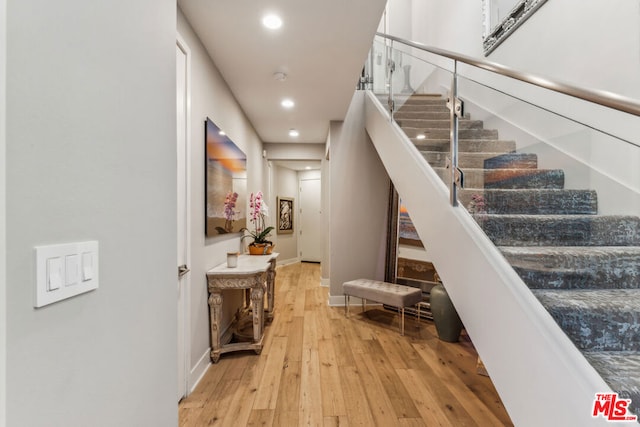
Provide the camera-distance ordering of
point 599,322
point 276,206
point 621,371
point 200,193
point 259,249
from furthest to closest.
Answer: point 276,206 < point 259,249 < point 200,193 < point 599,322 < point 621,371

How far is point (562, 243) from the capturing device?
1363mm

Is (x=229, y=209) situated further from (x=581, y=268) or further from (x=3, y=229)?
(x=581, y=268)

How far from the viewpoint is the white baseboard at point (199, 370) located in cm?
208

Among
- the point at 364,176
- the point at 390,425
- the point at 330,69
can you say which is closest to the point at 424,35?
the point at 364,176

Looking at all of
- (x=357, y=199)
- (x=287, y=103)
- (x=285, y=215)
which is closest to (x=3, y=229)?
(x=287, y=103)

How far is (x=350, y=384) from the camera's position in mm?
2154

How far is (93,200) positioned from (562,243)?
1.83 meters

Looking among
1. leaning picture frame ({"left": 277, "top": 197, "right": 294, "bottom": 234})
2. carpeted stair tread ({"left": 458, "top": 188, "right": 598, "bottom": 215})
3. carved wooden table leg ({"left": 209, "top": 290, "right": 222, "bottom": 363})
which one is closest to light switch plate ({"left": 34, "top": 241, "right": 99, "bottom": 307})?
carpeted stair tread ({"left": 458, "top": 188, "right": 598, "bottom": 215})

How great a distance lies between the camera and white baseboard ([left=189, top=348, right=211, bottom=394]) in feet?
6.81

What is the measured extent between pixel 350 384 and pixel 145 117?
213 cm

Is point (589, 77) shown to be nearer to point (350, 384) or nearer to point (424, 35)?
point (350, 384)

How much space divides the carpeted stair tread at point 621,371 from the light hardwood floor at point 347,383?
1063 millimetres

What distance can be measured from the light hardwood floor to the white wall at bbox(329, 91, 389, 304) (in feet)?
3.39

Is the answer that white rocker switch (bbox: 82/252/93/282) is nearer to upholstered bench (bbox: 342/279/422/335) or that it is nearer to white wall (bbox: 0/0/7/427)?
white wall (bbox: 0/0/7/427)
